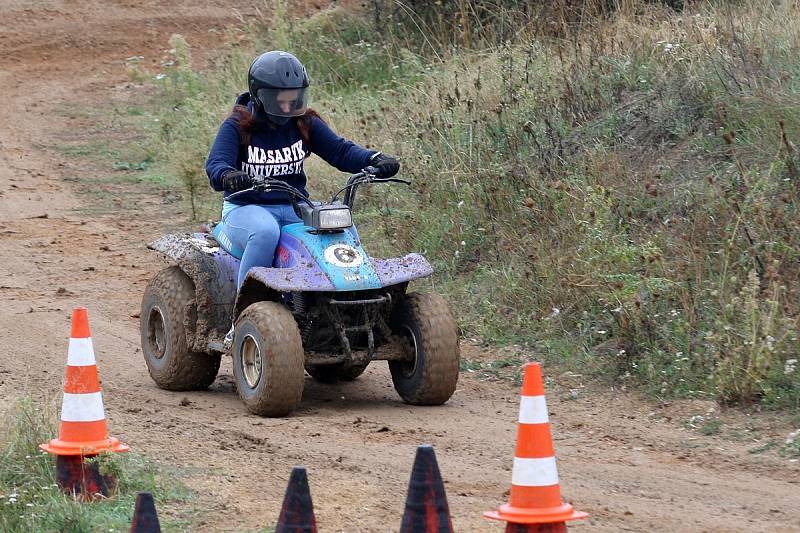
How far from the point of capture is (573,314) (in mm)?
9391

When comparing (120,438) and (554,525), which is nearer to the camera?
(554,525)

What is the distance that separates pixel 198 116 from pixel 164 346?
8.46 metres

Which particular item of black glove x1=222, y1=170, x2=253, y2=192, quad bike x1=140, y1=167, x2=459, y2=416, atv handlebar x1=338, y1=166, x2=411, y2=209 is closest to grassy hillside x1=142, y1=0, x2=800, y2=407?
quad bike x1=140, y1=167, x2=459, y2=416

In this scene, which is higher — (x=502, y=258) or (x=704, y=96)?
(x=704, y=96)

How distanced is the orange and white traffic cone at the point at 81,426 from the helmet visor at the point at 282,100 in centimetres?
259

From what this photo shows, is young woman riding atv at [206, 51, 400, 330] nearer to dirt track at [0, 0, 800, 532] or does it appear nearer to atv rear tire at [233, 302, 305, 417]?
atv rear tire at [233, 302, 305, 417]

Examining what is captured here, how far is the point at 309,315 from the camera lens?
790 centimetres

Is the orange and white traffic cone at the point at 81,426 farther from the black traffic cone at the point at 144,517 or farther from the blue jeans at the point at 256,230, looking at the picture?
the blue jeans at the point at 256,230

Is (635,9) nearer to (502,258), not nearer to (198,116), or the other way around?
(502,258)

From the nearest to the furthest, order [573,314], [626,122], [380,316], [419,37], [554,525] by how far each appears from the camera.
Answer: [554,525], [380,316], [573,314], [626,122], [419,37]

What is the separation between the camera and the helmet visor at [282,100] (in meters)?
8.16

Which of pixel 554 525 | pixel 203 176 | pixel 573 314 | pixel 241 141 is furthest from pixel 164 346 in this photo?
pixel 203 176

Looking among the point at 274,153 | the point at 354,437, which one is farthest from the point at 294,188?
the point at 354,437

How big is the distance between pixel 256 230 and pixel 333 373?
134 centimetres
